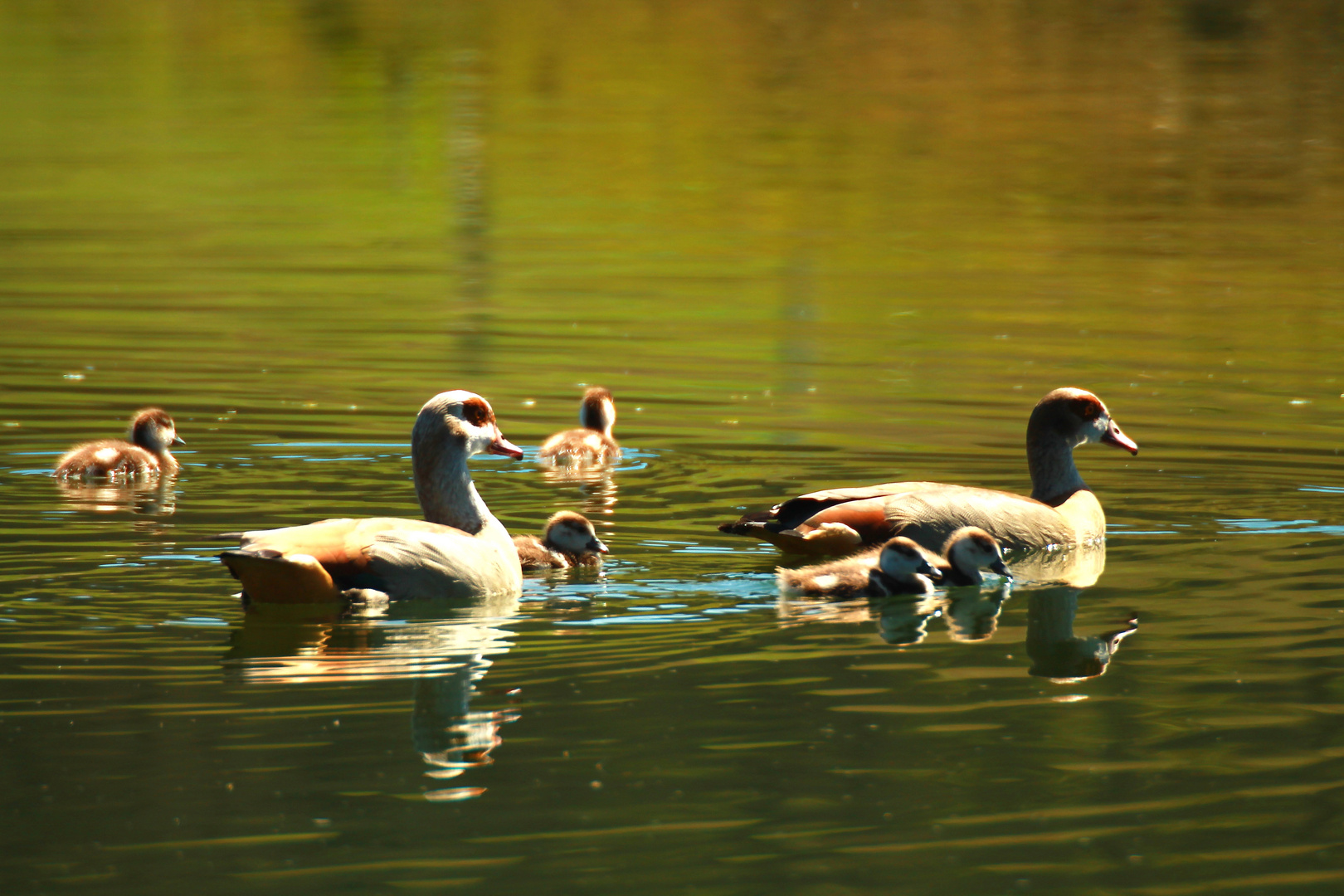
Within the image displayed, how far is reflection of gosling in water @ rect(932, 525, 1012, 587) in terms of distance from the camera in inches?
388

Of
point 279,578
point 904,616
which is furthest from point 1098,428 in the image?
point 279,578

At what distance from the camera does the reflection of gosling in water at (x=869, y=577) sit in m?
9.59

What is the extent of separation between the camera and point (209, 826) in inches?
246

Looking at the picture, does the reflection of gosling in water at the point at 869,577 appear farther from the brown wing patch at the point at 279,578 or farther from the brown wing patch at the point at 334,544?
the brown wing patch at the point at 279,578

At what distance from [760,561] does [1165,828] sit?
429cm

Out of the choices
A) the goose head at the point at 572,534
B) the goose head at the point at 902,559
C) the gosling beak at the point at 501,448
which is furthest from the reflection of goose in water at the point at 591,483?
the goose head at the point at 902,559

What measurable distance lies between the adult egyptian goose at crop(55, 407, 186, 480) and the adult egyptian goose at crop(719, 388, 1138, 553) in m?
4.11

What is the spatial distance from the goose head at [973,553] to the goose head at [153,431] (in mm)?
5598

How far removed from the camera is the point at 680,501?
1188cm

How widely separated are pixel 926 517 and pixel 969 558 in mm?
673

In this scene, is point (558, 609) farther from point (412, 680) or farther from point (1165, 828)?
point (1165, 828)

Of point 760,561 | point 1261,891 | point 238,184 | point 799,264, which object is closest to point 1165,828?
point 1261,891

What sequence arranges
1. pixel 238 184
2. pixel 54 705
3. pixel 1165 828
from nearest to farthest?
pixel 1165 828, pixel 54 705, pixel 238 184

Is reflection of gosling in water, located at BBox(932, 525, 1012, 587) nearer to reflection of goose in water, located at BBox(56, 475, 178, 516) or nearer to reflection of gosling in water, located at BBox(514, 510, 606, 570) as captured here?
reflection of gosling in water, located at BBox(514, 510, 606, 570)
